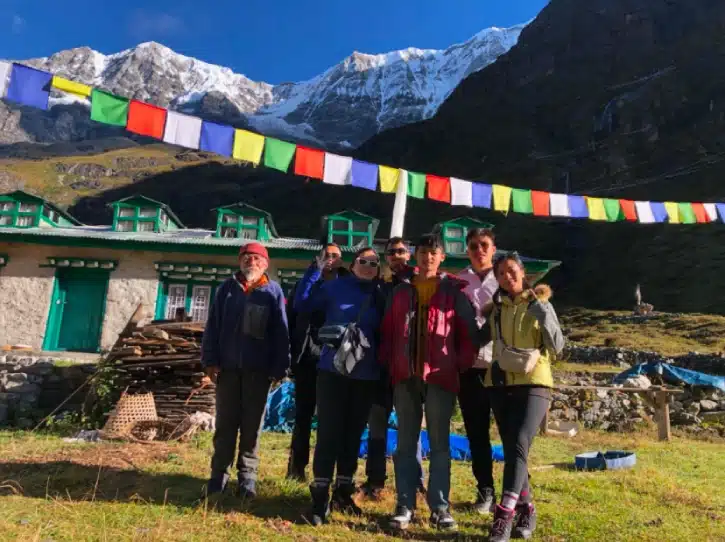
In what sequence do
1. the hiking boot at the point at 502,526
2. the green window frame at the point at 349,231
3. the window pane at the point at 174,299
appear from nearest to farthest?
1. the hiking boot at the point at 502,526
2. the window pane at the point at 174,299
3. the green window frame at the point at 349,231

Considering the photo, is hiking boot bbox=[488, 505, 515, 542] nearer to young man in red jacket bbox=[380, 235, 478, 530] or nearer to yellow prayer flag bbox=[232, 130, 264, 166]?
young man in red jacket bbox=[380, 235, 478, 530]

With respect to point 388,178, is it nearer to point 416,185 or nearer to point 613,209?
point 416,185

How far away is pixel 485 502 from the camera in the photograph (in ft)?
13.2

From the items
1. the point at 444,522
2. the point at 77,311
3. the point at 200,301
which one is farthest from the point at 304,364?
the point at 77,311

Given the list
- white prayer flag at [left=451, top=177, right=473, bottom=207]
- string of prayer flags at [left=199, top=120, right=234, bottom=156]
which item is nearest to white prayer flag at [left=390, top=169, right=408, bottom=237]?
white prayer flag at [left=451, top=177, right=473, bottom=207]

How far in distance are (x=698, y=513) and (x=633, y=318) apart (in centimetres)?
3470

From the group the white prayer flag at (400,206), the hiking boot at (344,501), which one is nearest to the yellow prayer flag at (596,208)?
the white prayer flag at (400,206)

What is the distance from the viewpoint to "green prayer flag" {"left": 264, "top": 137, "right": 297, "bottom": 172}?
8891 millimetres

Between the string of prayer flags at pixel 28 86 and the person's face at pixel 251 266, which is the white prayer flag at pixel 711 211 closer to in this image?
the person's face at pixel 251 266

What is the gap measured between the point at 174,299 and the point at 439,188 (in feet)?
36.1

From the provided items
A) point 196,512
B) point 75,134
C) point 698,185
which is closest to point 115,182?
point 75,134

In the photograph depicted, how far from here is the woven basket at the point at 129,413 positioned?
7368mm

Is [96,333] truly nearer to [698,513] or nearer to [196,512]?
[196,512]

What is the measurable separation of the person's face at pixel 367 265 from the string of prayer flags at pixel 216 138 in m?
5.41
